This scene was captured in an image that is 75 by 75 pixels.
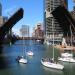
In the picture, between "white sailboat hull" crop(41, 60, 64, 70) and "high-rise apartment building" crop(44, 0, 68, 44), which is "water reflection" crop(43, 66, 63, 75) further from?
"high-rise apartment building" crop(44, 0, 68, 44)

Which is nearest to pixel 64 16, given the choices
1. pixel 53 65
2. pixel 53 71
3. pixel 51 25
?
pixel 53 65

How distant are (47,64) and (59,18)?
29.2m

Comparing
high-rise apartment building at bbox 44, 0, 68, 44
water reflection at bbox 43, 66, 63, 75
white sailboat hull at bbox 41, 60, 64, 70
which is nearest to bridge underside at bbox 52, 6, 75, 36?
white sailboat hull at bbox 41, 60, 64, 70

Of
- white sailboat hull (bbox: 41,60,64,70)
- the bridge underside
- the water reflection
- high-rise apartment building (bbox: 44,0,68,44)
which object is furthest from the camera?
high-rise apartment building (bbox: 44,0,68,44)

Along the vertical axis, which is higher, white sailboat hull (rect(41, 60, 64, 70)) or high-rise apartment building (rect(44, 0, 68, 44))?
high-rise apartment building (rect(44, 0, 68, 44))

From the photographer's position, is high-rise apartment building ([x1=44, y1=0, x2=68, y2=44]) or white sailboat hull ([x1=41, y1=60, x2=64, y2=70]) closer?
white sailboat hull ([x1=41, y1=60, x2=64, y2=70])

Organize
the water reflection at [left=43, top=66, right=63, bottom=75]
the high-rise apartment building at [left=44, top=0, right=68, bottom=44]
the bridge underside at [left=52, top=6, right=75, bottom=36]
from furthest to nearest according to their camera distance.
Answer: the high-rise apartment building at [left=44, top=0, right=68, bottom=44] → the bridge underside at [left=52, top=6, right=75, bottom=36] → the water reflection at [left=43, top=66, right=63, bottom=75]

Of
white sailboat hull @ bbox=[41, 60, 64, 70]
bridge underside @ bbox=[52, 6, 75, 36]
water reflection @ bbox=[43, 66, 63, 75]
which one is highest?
bridge underside @ bbox=[52, 6, 75, 36]

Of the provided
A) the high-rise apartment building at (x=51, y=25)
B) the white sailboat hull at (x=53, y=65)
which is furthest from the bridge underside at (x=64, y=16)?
the high-rise apartment building at (x=51, y=25)

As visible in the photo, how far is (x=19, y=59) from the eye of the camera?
4378 centimetres

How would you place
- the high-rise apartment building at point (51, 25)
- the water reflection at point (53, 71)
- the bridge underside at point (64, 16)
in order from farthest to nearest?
the high-rise apartment building at point (51, 25)
the bridge underside at point (64, 16)
the water reflection at point (53, 71)

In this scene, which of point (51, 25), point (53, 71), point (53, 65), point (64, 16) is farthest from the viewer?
point (51, 25)

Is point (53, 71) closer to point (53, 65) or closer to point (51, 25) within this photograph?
point (53, 65)

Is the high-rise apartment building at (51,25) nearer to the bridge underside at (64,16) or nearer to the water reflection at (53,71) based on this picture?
the bridge underside at (64,16)
